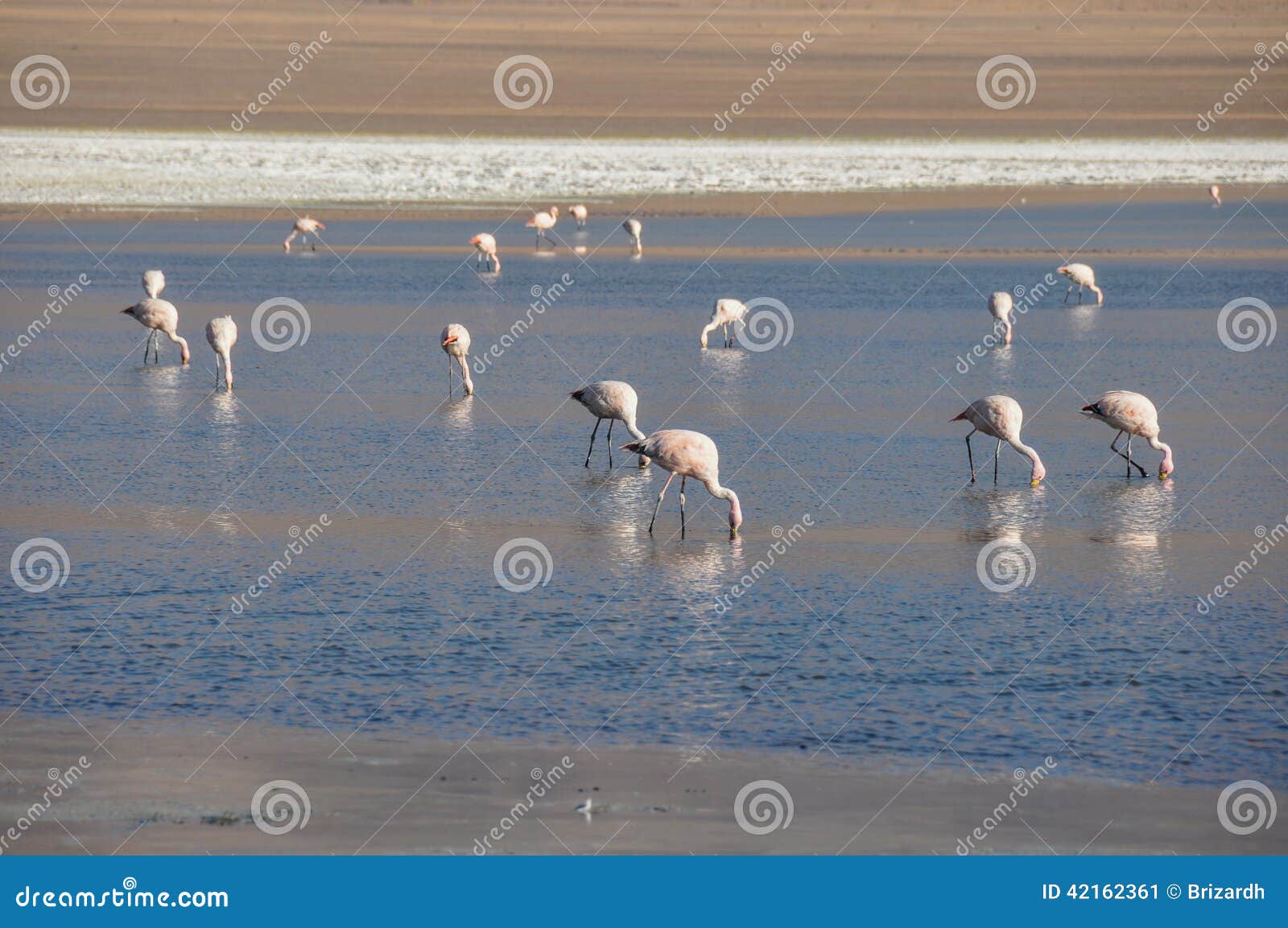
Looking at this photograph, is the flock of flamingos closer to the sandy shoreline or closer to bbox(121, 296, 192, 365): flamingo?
bbox(121, 296, 192, 365): flamingo

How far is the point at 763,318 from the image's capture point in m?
21.5

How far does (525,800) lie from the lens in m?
7.18

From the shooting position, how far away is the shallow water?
329 inches

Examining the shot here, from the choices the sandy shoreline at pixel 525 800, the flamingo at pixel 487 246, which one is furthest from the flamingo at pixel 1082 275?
the sandy shoreline at pixel 525 800

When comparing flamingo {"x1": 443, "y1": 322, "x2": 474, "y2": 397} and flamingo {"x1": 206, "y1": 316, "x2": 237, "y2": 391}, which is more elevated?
flamingo {"x1": 206, "y1": 316, "x2": 237, "y2": 391}

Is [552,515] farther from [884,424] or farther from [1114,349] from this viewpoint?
[1114,349]

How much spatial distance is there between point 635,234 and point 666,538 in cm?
1879

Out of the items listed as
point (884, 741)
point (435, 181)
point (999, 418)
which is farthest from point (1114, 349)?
point (435, 181)

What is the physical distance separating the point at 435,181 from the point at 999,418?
2997 centimetres

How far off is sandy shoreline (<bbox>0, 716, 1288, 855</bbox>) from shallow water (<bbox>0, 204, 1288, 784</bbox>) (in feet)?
0.86

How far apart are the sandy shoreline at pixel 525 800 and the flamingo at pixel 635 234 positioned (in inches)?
866

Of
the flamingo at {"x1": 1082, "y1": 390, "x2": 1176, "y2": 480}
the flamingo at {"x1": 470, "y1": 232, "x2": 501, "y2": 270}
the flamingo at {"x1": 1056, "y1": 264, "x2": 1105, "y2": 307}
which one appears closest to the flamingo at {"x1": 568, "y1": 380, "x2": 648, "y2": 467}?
the flamingo at {"x1": 1082, "y1": 390, "x2": 1176, "y2": 480}

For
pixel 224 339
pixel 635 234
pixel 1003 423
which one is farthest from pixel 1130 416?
pixel 635 234

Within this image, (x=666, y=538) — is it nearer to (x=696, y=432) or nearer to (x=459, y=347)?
(x=696, y=432)
